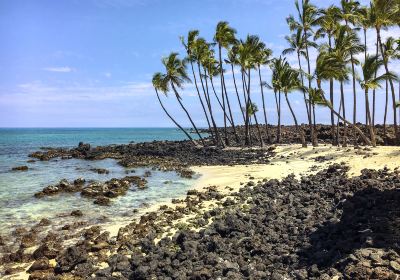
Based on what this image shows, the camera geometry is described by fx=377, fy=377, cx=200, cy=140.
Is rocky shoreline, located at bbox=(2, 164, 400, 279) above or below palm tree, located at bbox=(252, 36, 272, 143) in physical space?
below

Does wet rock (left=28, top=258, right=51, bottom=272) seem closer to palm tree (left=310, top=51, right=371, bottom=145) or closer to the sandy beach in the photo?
the sandy beach

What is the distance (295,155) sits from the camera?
119 feet

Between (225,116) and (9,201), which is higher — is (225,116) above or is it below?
above

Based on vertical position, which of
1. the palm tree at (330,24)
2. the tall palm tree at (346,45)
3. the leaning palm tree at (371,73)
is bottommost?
the leaning palm tree at (371,73)

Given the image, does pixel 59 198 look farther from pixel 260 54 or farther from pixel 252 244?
pixel 260 54

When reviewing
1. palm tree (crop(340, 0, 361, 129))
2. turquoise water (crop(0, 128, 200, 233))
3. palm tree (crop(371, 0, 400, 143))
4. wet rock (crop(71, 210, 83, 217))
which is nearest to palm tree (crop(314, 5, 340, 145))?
palm tree (crop(340, 0, 361, 129))

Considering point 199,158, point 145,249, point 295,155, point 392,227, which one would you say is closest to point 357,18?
point 295,155

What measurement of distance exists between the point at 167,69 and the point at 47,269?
40.3 m

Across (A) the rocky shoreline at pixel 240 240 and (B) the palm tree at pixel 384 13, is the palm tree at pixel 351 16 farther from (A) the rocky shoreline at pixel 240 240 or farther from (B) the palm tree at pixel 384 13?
(A) the rocky shoreline at pixel 240 240

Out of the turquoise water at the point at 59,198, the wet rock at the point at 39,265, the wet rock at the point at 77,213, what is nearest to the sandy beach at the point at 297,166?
the turquoise water at the point at 59,198

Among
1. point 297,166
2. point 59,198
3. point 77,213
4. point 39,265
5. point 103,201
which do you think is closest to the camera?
point 39,265

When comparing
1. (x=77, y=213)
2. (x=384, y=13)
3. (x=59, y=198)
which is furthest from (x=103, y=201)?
(x=384, y=13)

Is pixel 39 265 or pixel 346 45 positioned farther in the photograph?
pixel 346 45

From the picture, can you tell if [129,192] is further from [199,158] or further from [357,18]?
[357,18]
